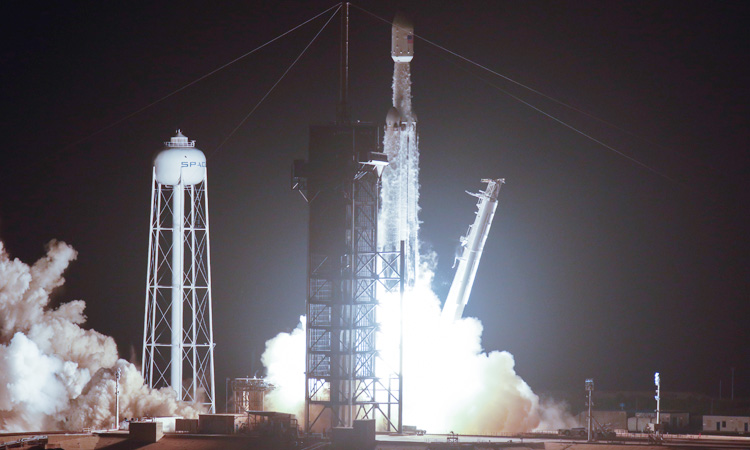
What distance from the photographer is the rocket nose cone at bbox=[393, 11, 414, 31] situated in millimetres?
57594

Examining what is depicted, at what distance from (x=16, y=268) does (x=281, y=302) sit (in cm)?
2218

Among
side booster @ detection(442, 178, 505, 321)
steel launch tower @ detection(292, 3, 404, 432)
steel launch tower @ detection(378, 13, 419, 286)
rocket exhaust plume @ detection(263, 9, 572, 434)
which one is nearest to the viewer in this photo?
steel launch tower @ detection(292, 3, 404, 432)

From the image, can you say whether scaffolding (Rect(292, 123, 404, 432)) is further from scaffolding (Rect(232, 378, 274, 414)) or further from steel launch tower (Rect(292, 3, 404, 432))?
scaffolding (Rect(232, 378, 274, 414))

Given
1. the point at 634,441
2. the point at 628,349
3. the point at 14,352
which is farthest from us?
the point at 628,349

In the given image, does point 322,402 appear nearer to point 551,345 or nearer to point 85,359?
point 85,359

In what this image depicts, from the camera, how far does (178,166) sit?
2297 inches

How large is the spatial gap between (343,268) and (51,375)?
1363 centimetres

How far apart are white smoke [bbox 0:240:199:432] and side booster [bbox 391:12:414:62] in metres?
17.0

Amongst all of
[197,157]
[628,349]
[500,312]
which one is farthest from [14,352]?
[628,349]

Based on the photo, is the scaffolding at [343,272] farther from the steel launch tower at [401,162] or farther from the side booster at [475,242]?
the side booster at [475,242]

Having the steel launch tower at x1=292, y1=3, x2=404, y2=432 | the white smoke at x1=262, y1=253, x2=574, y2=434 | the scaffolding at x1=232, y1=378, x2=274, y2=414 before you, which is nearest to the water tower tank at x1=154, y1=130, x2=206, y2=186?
the steel launch tower at x1=292, y1=3, x2=404, y2=432

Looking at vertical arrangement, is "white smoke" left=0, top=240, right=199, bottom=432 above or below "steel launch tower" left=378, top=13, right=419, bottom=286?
below

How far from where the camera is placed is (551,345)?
83375mm

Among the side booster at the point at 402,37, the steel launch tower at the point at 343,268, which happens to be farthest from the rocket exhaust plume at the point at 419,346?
the steel launch tower at the point at 343,268
